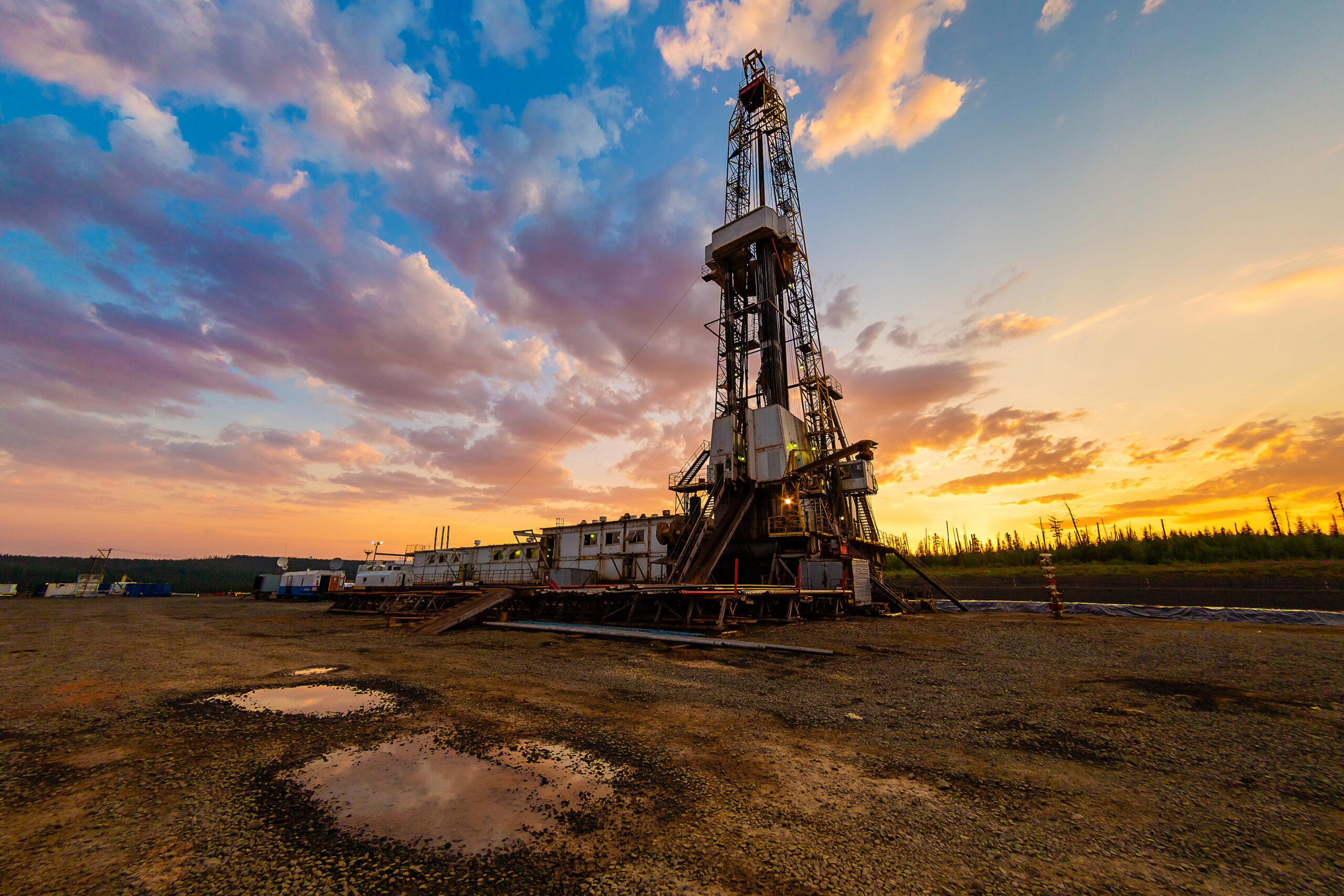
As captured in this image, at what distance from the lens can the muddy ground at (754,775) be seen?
273 cm

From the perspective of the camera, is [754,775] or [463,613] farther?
[463,613]

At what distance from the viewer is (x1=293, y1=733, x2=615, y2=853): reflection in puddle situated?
10.4ft

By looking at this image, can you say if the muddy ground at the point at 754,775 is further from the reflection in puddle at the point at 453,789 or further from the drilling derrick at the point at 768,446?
the drilling derrick at the point at 768,446

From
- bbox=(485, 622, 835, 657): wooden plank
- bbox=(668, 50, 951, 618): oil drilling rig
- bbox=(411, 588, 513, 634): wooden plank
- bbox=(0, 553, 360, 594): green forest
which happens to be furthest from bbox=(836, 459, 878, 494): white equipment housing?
bbox=(0, 553, 360, 594): green forest

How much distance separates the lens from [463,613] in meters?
16.8

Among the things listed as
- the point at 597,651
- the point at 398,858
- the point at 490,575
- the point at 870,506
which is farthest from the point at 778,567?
the point at 490,575

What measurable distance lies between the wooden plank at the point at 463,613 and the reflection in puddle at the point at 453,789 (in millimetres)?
12299

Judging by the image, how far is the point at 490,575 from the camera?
40000mm

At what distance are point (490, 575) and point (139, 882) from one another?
40.5 metres

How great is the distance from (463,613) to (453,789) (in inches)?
576

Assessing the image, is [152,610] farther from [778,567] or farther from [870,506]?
[870,506]

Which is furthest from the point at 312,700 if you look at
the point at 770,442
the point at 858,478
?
the point at 858,478

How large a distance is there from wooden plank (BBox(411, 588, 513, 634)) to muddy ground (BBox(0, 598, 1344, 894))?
6.29 meters

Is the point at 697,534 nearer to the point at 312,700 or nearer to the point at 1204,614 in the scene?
the point at 312,700
